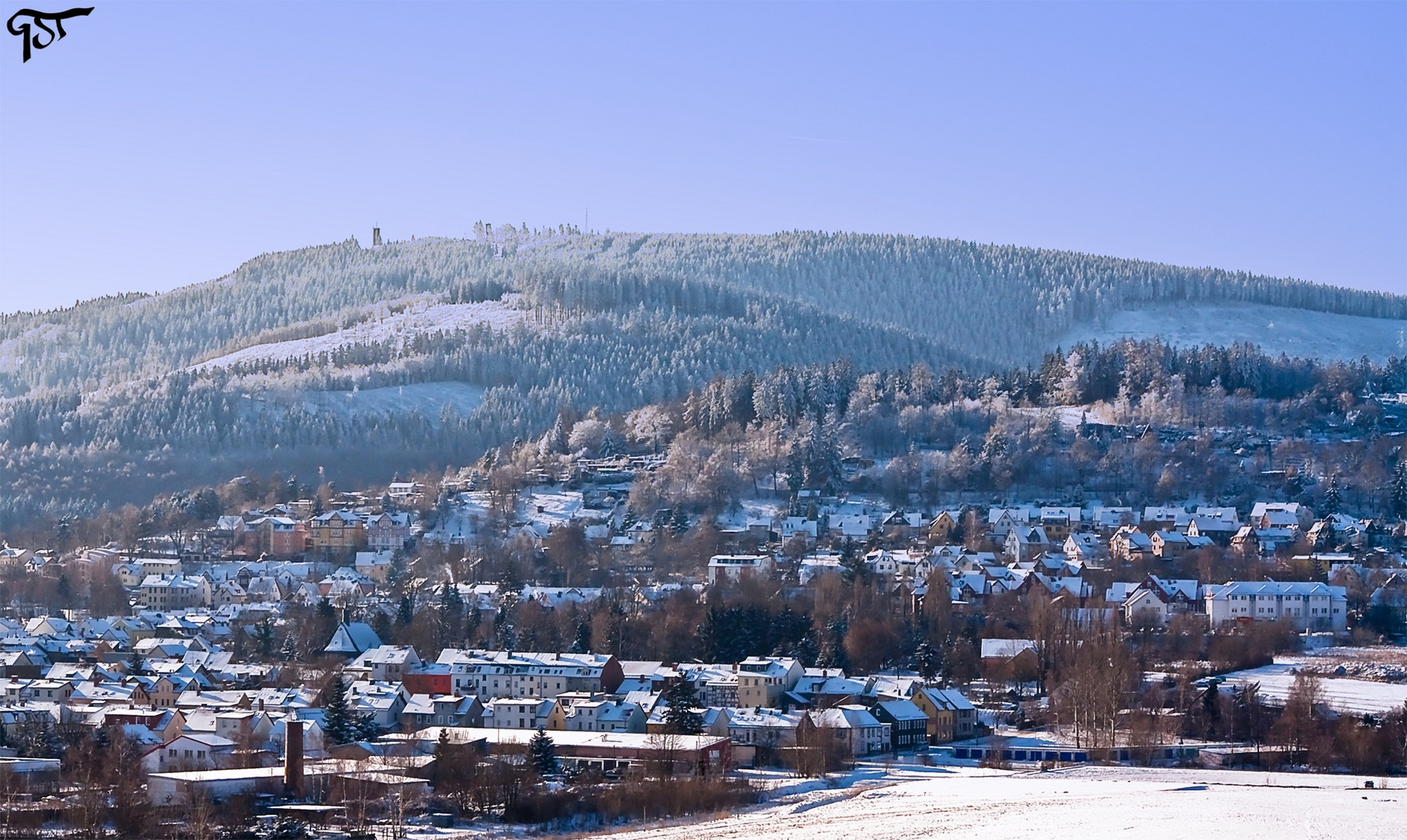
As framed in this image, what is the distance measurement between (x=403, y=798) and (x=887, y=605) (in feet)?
98.4

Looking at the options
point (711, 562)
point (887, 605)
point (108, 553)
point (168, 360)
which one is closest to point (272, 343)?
point (168, 360)

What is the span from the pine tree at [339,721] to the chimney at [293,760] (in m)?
5.94

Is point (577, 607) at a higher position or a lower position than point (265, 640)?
higher

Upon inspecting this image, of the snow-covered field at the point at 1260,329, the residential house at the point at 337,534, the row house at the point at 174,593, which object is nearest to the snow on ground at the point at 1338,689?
the row house at the point at 174,593

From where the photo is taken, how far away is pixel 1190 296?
186 metres

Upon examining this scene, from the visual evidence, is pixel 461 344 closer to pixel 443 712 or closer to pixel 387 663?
pixel 387 663

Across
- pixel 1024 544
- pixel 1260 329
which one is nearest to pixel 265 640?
pixel 1024 544

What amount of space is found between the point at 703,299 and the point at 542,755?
401 ft

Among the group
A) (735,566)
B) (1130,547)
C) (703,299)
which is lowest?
(735,566)

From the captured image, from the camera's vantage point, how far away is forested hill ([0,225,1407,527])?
132 metres

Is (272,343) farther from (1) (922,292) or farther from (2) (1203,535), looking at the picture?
(2) (1203,535)

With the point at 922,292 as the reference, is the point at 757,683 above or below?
below

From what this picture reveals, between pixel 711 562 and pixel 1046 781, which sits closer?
pixel 1046 781

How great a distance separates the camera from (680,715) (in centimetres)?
5403
